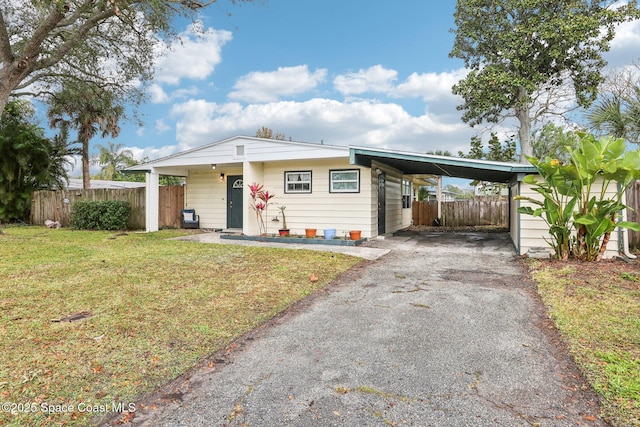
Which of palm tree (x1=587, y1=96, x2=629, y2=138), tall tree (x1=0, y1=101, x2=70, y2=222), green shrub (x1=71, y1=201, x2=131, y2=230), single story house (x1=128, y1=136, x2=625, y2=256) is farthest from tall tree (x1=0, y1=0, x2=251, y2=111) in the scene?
palm tree (x1=587, y1=96, x2=629, y2=138)

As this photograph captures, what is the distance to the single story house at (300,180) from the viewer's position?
10.1 m

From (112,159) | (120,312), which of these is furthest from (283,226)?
(112,159)

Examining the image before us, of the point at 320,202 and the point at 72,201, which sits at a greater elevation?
the point at 72,201

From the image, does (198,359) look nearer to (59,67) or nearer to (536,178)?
(536,178)

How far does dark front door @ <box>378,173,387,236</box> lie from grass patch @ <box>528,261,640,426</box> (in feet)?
17.6

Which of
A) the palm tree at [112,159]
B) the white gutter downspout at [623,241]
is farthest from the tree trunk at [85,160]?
the white gutter downspout at [623,241]

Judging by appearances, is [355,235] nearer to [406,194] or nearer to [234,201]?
[234,201]

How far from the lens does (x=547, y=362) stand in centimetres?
286

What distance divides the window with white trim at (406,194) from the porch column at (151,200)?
31.4ft

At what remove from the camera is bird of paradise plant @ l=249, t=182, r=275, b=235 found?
1059 centimetres

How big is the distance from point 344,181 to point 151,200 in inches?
266

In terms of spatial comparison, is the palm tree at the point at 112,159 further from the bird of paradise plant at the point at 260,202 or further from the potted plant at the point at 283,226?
the potted plant at the point at 283,226

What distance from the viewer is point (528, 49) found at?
15.2m

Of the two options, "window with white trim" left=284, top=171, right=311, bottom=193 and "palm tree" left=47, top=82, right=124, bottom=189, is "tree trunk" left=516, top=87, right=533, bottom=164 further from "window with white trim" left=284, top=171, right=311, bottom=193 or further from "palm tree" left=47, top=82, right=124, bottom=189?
"palm tree" left=47, top=82, right=124, bottom=189
